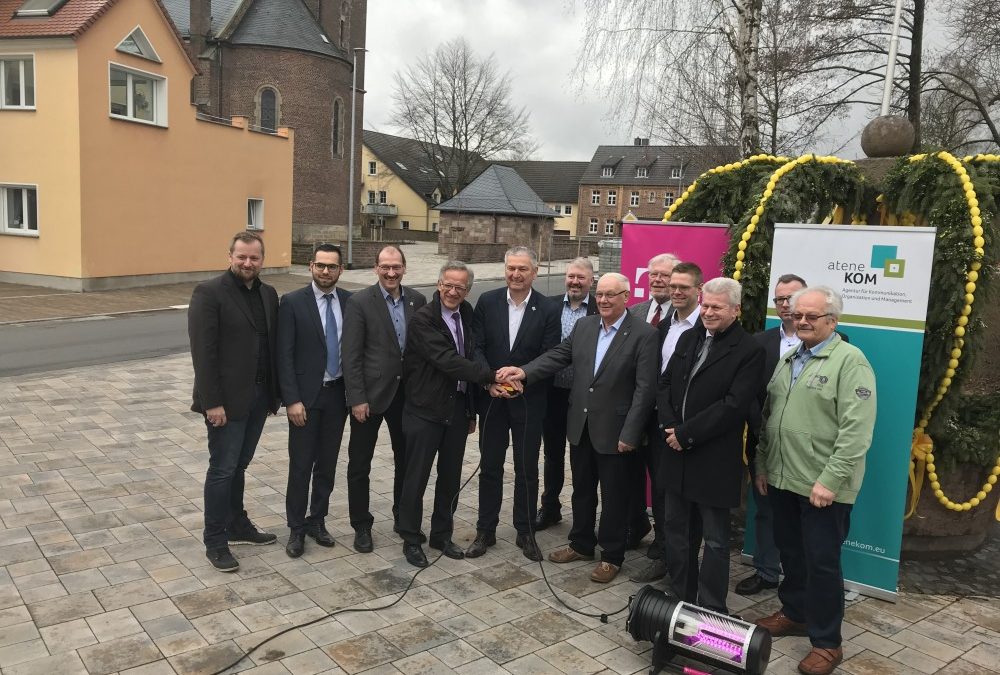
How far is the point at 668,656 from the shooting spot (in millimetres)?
3969

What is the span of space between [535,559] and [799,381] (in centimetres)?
225

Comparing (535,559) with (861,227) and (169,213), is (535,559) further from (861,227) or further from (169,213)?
(169,213)

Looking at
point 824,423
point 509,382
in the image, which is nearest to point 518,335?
point 509,382

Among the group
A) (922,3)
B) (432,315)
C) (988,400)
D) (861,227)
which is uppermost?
(922,3)

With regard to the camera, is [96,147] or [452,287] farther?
[96,147]

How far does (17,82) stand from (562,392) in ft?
72.6

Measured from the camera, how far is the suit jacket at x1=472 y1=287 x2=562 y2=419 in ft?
17.3

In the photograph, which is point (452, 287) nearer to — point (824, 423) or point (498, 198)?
point (824, 423)

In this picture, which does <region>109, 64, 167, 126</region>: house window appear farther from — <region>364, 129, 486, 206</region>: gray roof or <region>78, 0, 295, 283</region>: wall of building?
<region>364, 129, 486, 206</region>: gray roof

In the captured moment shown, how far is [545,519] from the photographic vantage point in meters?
6.01

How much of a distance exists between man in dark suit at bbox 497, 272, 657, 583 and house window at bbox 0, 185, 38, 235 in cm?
2122

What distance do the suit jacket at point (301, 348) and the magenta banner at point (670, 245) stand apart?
2.54 meters

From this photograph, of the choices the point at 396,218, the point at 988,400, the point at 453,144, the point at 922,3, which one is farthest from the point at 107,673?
the point at 396,218

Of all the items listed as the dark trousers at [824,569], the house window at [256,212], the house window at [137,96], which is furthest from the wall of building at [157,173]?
the dark trousers at [824,569]
